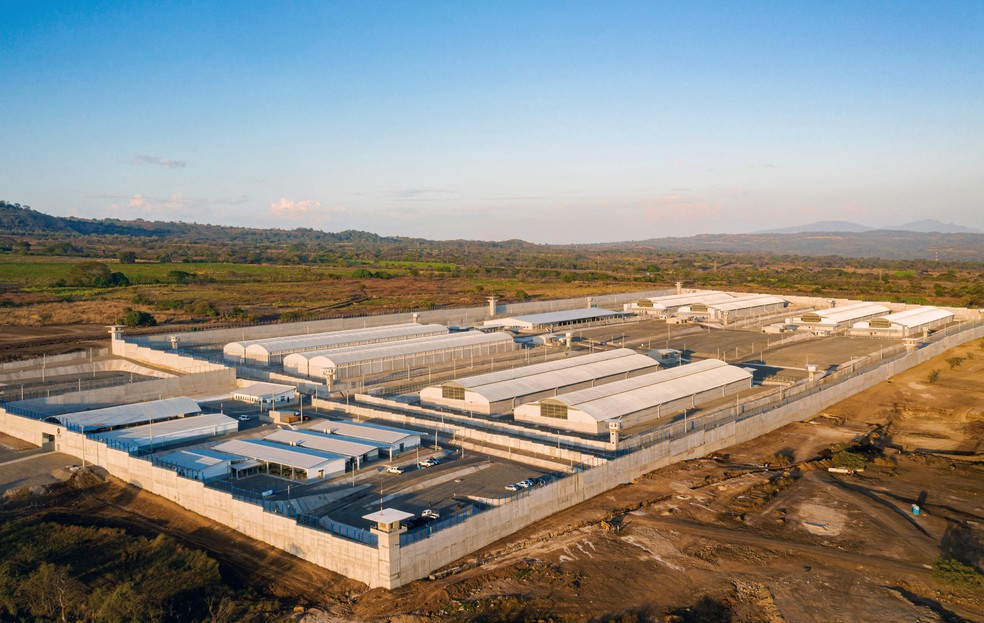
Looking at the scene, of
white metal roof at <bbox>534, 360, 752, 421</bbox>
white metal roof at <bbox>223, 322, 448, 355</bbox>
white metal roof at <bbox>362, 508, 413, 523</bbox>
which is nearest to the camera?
white metal roof at <bbox>362, 508, 413, 523</bbox>

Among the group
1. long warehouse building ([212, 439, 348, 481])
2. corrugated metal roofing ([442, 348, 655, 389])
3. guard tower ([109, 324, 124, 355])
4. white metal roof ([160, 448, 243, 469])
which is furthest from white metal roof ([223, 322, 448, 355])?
long warehouse building ([212, 439, 348, 481])

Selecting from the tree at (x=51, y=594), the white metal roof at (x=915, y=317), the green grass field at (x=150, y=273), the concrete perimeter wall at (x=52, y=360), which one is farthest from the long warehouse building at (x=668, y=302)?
the tree at (x=51, y=594)

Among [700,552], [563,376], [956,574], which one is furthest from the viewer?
[563,376]

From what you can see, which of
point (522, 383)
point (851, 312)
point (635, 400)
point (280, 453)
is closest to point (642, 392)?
point (635, 400)

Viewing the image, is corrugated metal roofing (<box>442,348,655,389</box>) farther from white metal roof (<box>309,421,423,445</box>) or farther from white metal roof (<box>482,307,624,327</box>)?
white metal roof (<box>482,307,624,327</box>)

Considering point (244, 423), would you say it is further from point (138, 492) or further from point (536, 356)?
point (536, 356)

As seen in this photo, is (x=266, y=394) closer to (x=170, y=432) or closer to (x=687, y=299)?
(x=170, y=432)
